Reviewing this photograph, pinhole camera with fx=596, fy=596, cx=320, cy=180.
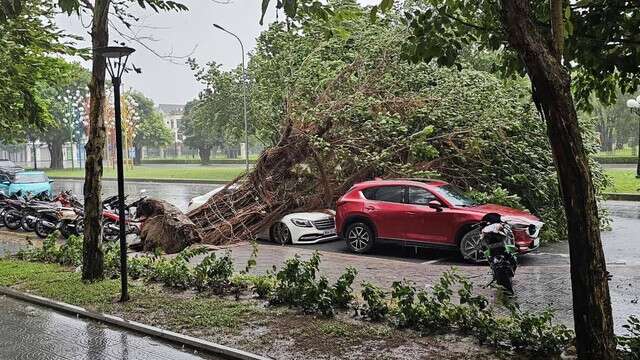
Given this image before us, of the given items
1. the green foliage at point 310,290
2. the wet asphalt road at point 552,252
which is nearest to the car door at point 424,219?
the wet asphalt road at point 552,252

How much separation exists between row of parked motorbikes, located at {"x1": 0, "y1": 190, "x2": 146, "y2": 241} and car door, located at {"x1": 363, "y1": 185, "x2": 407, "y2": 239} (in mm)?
6120

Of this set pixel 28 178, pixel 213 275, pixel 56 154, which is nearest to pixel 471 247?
pixel 213 275

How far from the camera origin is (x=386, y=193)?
1294 cm

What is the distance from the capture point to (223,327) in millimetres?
7184

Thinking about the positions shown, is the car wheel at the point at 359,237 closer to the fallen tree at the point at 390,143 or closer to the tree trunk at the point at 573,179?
the fallen tree at the point at 390,143

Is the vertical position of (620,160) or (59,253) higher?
(620,160)

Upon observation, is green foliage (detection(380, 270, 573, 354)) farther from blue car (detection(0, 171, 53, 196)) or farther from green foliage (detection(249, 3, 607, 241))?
blue car (detection(0, 171, 53, 196))

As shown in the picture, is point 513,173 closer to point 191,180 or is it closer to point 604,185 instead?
point 604,185

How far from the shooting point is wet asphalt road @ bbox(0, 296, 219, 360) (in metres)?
6.51

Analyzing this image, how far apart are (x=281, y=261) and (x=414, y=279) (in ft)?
10.7

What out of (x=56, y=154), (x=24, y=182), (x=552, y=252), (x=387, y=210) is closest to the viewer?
(x=552, y=252)

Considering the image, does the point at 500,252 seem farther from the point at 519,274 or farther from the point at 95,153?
the point at 95,153

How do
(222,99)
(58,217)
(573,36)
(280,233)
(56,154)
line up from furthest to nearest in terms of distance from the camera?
(56,154), (222,99), (58,217), (280,233), (573,36)

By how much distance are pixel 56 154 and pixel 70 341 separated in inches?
2732
